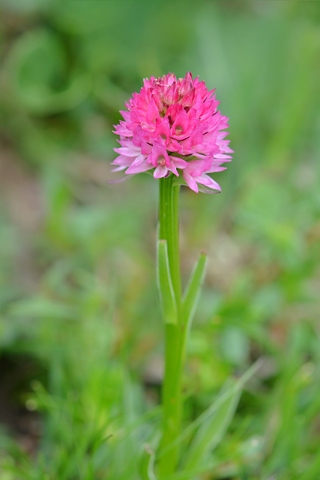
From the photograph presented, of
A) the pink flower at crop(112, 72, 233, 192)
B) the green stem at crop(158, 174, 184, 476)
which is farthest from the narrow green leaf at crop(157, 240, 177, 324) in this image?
the pink flower at crop(112, 72, 233, 192)

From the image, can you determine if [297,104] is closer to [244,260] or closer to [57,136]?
[244,260]

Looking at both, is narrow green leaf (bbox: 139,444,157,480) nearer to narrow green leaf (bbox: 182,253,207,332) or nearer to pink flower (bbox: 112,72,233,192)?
narrow green leaf (bbox: 182,253,207,332)

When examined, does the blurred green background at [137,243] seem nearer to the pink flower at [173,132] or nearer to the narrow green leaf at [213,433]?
the narrow green leaf at [213,433]

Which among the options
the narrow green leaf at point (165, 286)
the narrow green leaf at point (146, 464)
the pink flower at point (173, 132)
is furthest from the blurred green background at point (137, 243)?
the pink flower at point (173, 132)

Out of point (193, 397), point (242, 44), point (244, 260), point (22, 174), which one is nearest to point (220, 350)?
point (193, 397)

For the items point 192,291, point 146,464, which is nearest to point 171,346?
point 192,291

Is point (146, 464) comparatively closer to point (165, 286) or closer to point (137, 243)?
point (165, 286)
